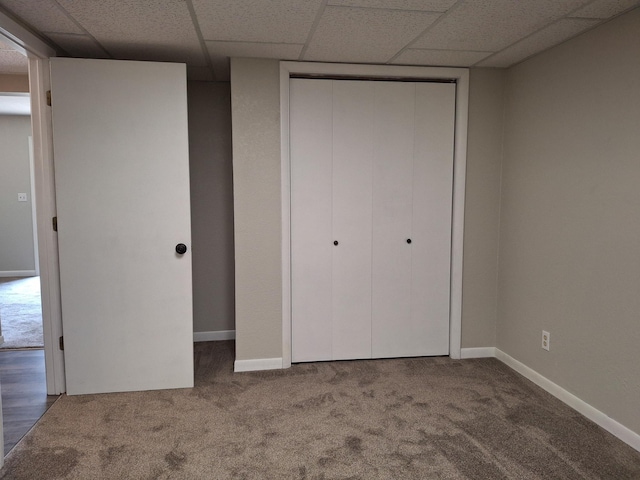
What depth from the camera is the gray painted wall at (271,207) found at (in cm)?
302

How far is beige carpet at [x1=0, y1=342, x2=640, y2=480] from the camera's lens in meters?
2.02

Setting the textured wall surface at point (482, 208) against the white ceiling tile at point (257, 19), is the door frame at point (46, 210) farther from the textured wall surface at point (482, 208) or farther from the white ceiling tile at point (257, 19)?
the textured wall surface at point (482, 208)

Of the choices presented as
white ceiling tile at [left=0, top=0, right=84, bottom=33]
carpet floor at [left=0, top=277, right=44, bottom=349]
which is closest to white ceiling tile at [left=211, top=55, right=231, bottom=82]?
white ceiling tile at [left=0, top=0, right=84, bottom=33]

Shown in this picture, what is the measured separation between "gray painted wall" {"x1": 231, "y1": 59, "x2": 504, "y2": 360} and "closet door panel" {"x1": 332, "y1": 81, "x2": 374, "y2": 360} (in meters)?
0.42

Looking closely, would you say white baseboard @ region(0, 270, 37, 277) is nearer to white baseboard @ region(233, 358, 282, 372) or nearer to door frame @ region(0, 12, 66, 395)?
door frame @ region(0, 12, 66, 395)

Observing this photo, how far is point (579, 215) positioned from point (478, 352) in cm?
134

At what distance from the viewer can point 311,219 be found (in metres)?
3.20

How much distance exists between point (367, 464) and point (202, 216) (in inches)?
96.7

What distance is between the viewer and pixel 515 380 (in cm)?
296

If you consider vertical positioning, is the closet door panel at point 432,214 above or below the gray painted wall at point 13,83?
below

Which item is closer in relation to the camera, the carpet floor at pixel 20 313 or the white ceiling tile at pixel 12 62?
the white ceiling tile at pixel 12 62

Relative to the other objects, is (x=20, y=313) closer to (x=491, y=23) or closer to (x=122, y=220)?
(x=122, y=220)

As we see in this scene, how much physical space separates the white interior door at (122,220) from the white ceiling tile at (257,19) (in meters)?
0.46

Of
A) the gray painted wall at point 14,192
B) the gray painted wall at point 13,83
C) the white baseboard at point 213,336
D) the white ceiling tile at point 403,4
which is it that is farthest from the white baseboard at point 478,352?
the gray painted wall at point 14,192
